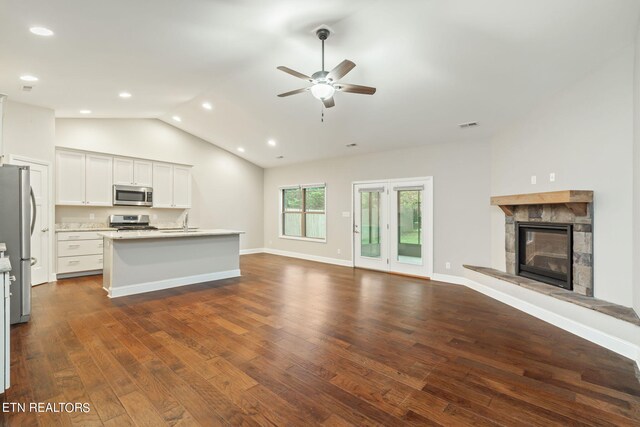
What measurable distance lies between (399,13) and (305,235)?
6.13 m

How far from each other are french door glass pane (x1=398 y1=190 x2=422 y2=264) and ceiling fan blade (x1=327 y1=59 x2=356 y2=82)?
145 inches

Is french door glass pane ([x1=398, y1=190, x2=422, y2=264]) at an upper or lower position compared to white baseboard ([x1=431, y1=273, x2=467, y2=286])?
upper

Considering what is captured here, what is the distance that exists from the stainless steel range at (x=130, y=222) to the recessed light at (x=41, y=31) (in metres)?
4.07

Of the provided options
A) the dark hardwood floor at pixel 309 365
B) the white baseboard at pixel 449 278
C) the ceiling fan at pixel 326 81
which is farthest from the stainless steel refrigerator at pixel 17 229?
the white baseboard at pixel 449 278

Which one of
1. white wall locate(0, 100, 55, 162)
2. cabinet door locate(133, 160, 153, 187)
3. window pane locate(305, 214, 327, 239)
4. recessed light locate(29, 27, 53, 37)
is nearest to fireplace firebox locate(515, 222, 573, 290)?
window pane locate(305, 214, 327, 239)

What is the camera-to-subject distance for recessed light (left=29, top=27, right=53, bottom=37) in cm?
274

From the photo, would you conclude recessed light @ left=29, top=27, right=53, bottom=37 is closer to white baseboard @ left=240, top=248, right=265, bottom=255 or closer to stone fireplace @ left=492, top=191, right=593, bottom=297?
stone fireplace @ left=492, top=191, right=593, bottom=297

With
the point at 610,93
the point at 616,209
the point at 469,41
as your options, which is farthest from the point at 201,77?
the point at 616,209

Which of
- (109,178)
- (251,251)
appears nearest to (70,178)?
(109,178)

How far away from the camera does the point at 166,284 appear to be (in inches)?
190

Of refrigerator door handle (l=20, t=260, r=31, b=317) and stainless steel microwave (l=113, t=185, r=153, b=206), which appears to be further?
stainless steel microwave (l=113, t=185, r=153, b=206)

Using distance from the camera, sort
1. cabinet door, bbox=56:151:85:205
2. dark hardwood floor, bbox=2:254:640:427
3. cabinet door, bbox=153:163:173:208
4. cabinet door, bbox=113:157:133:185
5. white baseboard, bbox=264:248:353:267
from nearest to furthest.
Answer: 1. dark hardwood floor, bbox=2:254:640:427
2. cabinet door, bbox=56:151:85:205
3. cabinet door, bbox=113:157:133:185
4. cabinet door, bbox=153:163:173:208
5. white baseboard, bbox=264:248:353:267

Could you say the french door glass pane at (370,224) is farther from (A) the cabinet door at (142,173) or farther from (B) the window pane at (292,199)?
(A) the cabinet door at (142,173)

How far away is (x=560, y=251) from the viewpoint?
375cm
